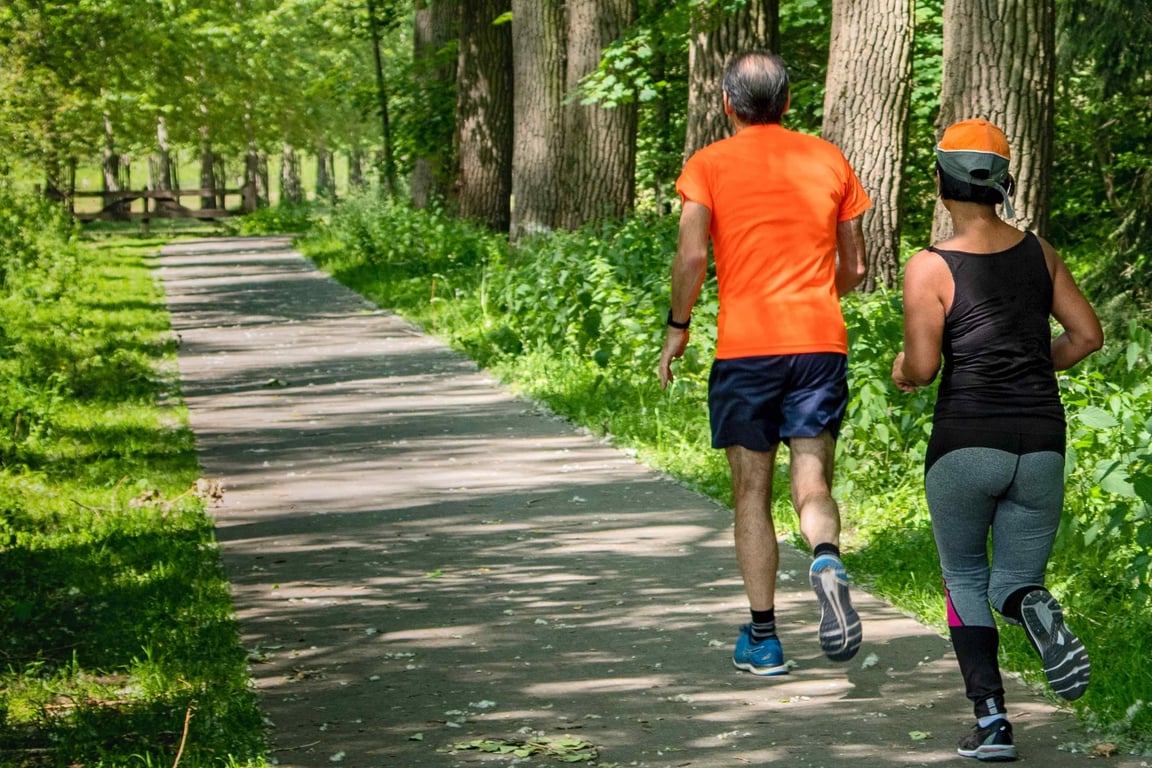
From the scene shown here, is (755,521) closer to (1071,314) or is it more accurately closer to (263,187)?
(1071,314)

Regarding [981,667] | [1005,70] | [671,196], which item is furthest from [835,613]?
[671,196]

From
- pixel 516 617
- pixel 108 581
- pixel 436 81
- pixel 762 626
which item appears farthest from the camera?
pixel 436 81

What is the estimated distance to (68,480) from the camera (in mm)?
9125

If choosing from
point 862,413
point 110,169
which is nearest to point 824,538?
point 862,413

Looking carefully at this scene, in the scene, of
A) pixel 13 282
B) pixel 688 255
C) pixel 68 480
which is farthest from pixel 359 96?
pixel 688 255

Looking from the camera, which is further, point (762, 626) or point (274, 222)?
point (274, 222)

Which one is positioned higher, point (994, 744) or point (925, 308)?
point (925, 308)

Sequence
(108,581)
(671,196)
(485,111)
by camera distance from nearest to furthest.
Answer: (108,581) → (671,196) → (485,111)

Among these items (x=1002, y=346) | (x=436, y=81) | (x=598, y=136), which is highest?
(x=436, y=81)

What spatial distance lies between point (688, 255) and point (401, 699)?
1.79 m

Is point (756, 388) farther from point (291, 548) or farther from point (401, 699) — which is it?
point (291, 548)

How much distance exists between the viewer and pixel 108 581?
6.86m

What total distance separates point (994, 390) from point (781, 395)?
39.0 inches

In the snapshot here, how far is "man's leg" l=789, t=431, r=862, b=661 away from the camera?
15.4 ft
